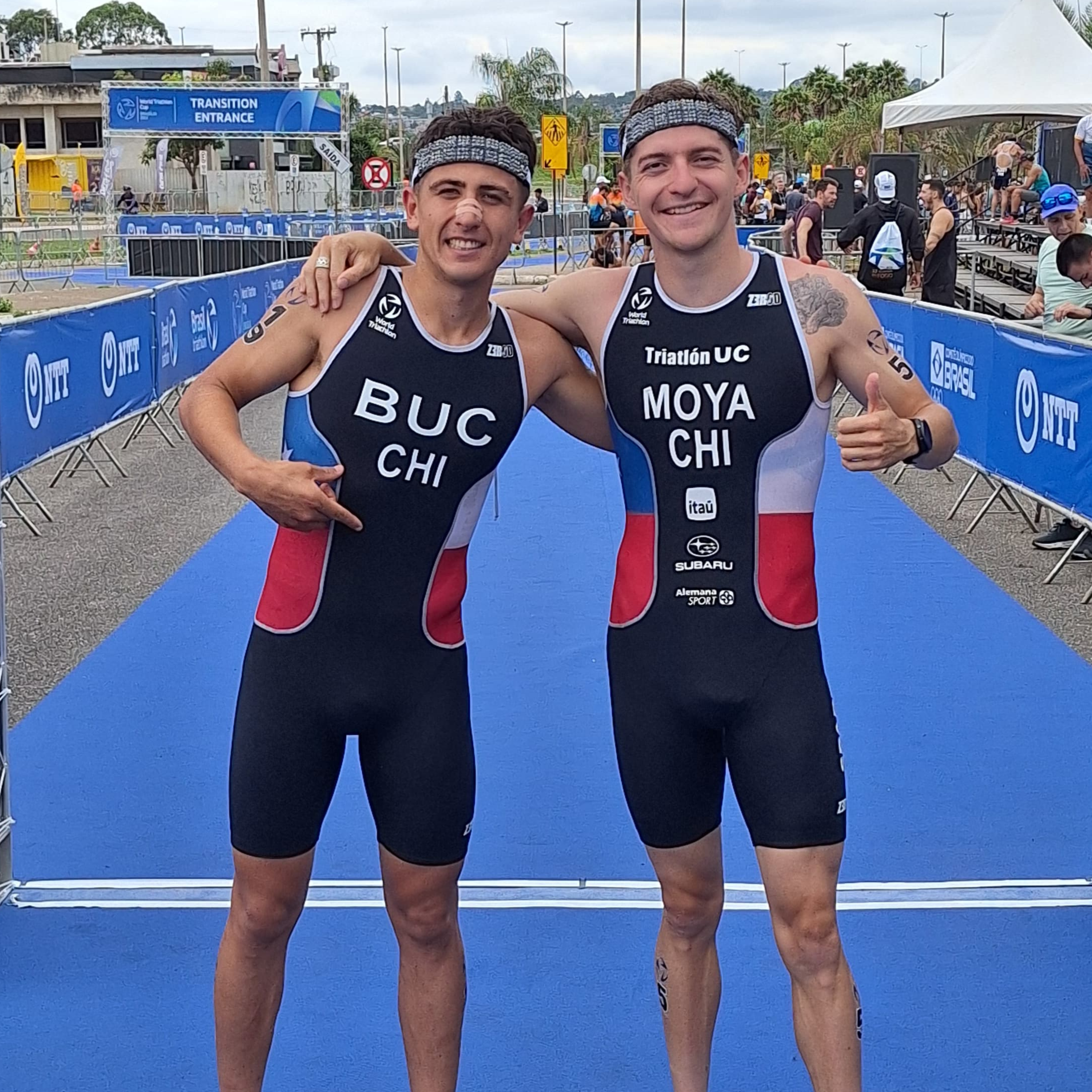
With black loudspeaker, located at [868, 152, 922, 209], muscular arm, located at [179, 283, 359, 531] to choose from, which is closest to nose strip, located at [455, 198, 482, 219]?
muscular arm, located at [179, 283, 359, 531]

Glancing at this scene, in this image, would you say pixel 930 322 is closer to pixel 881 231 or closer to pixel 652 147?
pixel 881 231

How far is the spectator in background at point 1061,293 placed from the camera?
28.6 feet

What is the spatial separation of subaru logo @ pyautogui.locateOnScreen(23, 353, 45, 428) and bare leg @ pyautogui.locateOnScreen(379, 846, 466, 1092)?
668 cm

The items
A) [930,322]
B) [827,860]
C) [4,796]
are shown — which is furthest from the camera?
[930,322]

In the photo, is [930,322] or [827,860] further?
[930,322]

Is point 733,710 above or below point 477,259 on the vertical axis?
below

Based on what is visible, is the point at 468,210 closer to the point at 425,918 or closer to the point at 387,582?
the point at 387,582

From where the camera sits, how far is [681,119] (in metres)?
3.16

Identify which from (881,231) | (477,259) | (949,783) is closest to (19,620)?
(949,783)

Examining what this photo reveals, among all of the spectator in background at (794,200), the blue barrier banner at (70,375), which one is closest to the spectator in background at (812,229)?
the blue barrier banner at (70,375)

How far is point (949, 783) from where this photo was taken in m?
5.45

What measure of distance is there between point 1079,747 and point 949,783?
0.71 m

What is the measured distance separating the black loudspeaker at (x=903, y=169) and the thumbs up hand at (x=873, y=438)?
2140 cm

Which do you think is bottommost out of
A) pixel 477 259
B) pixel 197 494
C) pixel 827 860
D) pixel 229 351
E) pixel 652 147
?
pixel 197 494
